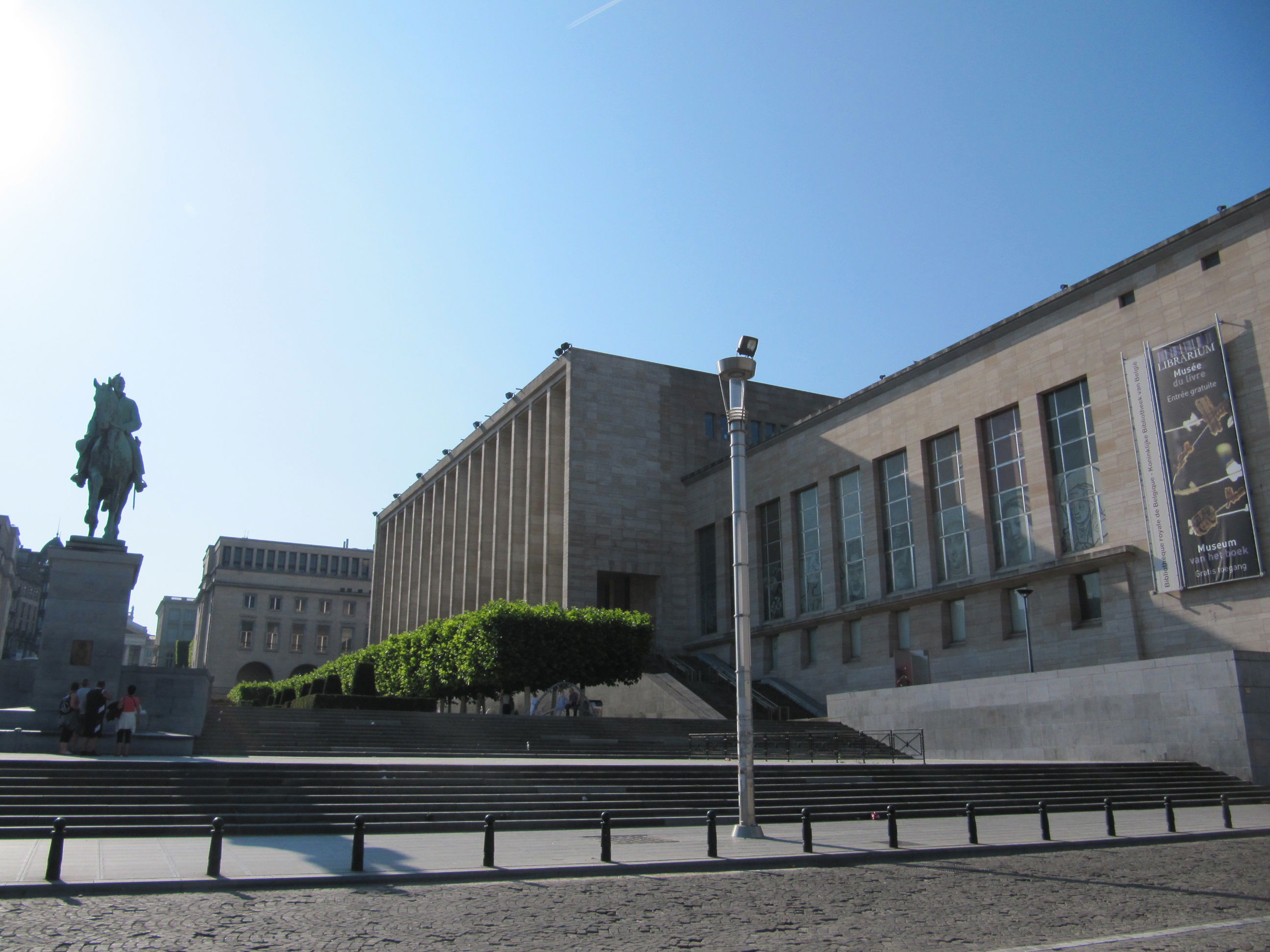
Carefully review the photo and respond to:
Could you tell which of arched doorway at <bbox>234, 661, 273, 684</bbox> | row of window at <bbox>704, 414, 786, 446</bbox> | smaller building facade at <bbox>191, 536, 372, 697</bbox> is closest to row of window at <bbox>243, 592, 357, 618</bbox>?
smaller building facade at <bbox>191, 536, 372, 697</bbox>

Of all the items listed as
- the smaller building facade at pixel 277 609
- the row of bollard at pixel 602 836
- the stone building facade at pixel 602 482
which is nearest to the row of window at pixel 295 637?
the smaller building facade at pixel 277 609

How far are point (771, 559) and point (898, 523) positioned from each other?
8614 mm

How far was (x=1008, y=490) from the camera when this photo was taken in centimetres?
3609

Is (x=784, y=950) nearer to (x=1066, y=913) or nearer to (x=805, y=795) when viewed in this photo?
(x=1066, y=913)

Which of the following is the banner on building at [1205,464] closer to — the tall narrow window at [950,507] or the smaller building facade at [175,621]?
the tall narrow window at [950,507]

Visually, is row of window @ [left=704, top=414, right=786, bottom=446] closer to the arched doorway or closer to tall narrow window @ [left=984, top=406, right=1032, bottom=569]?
tall narrow window @ [left=984, top=406, right=1032, bottom=569]

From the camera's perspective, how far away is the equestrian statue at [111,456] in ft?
78.3

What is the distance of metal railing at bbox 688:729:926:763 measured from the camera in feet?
86.4

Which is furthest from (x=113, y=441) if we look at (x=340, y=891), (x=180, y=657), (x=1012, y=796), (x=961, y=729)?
(x=180, y=657)

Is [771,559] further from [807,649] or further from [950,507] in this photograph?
[950,507]

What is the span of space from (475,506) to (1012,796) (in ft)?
171

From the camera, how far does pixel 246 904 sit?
29.8ft

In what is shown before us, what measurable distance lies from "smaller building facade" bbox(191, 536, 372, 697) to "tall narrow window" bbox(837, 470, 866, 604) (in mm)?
77877

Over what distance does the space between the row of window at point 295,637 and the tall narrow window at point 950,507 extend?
261ft
